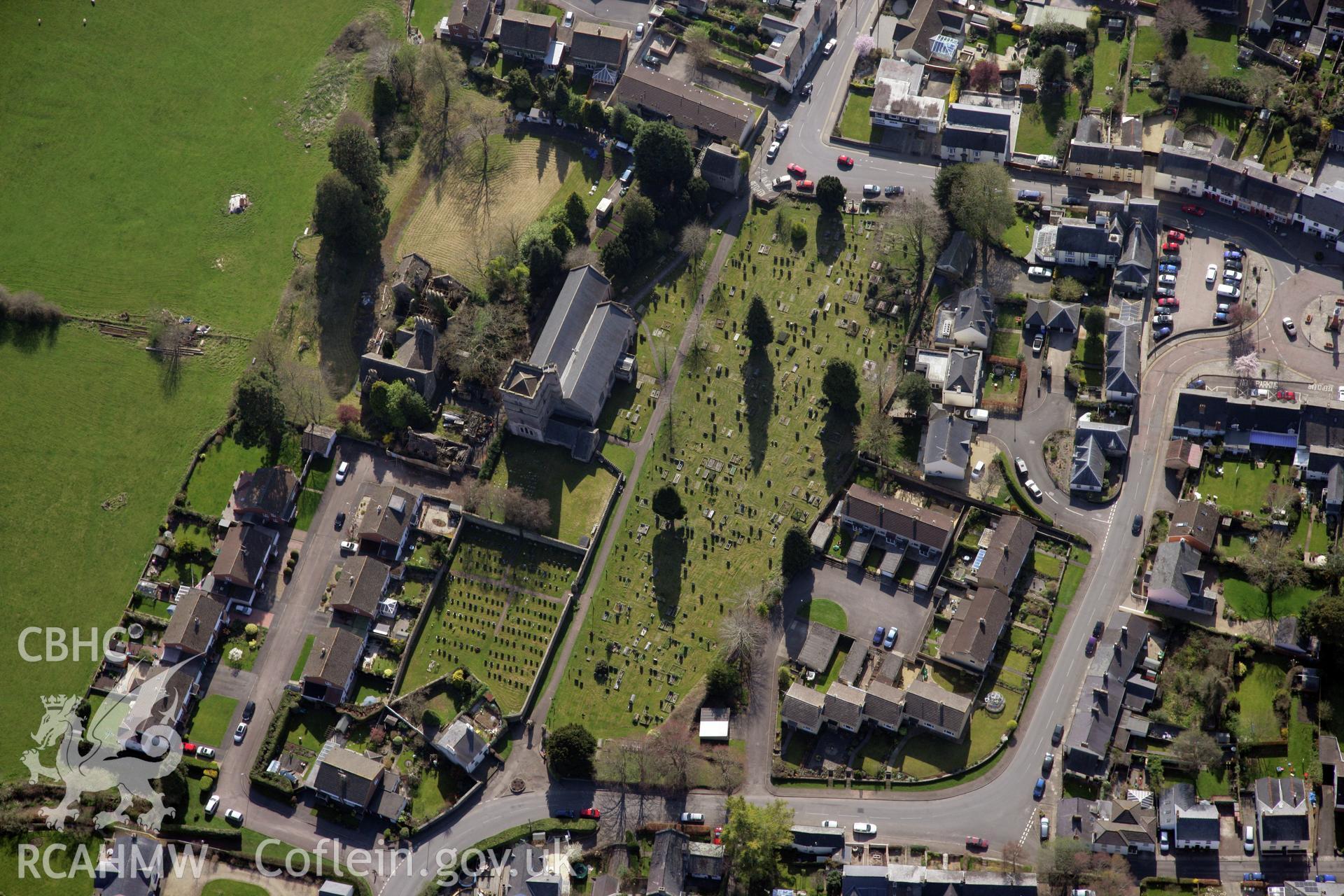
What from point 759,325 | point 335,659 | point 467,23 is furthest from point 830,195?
point 335,659

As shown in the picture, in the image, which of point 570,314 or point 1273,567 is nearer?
point 1273,567

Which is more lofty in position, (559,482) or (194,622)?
(559,482)

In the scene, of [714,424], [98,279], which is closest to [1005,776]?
[714,424]

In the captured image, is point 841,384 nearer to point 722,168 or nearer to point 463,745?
point 722,168

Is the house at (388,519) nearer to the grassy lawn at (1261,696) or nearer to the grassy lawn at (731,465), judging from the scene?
the grassy lawn at (731,465)

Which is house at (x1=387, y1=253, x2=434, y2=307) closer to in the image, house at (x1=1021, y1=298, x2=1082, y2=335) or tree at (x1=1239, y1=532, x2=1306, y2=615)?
house at (x1=1021, y1=298, x2=1082, y2=335)

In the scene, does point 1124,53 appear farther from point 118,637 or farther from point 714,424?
point 118,637

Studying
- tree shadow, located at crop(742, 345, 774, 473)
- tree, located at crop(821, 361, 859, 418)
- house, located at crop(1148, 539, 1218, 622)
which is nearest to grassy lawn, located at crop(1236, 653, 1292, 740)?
house, located at crop(1148, 539, 1218, 622)
